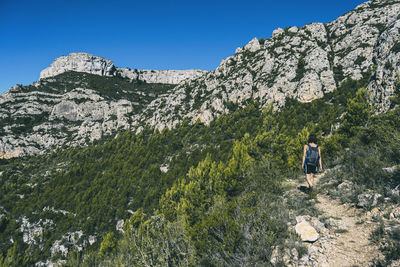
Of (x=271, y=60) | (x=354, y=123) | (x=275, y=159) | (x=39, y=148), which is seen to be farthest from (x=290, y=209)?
(x=39, y=148)

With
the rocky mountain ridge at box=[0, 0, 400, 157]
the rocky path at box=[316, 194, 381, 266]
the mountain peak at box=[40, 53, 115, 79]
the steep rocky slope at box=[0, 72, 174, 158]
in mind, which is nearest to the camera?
the rocky path at box=[316, 194, 381, 266]

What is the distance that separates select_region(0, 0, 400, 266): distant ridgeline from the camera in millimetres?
8508

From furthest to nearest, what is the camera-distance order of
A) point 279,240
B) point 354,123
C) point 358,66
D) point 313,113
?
point 358,66, point 313,113, point 354,123, point 279,240

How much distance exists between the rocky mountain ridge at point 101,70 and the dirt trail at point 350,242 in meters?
125

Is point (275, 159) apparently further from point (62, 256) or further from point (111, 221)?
point (62, 256)

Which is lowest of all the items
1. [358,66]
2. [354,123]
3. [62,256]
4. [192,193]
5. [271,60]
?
[62,256]

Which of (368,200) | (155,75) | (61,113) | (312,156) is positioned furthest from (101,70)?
(368,200)

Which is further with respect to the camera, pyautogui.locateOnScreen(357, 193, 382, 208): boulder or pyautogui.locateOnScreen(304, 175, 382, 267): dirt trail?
pyautogui.locateOnScreen(357, 193, 382, 208): boulder

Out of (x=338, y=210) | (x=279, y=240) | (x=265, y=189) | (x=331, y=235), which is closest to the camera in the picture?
(x=331, y=235)

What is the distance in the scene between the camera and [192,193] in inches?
953

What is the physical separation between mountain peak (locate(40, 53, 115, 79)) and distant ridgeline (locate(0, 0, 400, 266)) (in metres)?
42.9

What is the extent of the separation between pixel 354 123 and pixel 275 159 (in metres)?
9.34

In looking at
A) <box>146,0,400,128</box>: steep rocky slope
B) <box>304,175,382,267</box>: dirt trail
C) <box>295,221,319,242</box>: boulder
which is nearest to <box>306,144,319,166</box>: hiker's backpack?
<box>304,175,382,267</box>: dirt trail

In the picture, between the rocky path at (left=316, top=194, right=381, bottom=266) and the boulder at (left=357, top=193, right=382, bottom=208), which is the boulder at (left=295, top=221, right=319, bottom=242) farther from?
the boulder at (left=357, top=193, right=382, bottom=208)
